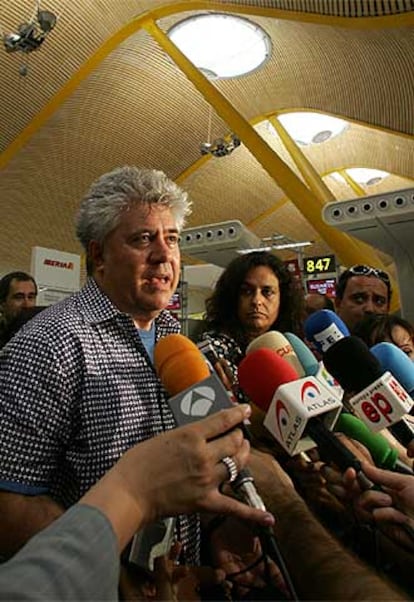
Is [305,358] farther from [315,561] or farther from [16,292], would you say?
[16,292]

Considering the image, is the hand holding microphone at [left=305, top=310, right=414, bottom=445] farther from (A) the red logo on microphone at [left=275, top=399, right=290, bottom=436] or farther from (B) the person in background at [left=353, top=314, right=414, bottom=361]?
(B) the person in background at [left=353, top=314, right=414, bottom=361]

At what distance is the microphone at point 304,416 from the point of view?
102cm

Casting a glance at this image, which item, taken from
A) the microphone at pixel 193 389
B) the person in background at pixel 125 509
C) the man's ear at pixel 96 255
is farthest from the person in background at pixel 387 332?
the person in background at pixel 125 509

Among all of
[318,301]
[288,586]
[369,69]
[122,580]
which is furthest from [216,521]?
[369,69]

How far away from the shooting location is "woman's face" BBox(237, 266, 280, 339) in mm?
2677

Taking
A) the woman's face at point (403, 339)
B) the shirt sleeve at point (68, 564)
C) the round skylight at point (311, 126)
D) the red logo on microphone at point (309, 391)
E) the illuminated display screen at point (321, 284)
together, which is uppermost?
the round skylight at point (311, 126)

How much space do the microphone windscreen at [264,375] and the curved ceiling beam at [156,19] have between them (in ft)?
32.4

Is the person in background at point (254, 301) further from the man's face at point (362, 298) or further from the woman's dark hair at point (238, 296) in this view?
the man's face at point (362, 298)

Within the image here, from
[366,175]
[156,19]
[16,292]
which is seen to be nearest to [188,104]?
[156,19]

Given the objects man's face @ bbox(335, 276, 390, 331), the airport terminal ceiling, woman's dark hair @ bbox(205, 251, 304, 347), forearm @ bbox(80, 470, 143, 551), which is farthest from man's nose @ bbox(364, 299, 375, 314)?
the airport terminal ceiling

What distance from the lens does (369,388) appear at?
131 cm

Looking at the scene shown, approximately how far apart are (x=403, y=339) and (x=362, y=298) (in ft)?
2.59

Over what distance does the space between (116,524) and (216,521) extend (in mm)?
608

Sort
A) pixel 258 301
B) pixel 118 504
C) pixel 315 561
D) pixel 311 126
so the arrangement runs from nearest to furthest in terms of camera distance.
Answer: pixel 118 504, pixel 315 561, pixel 258 301, pixel 311 126
